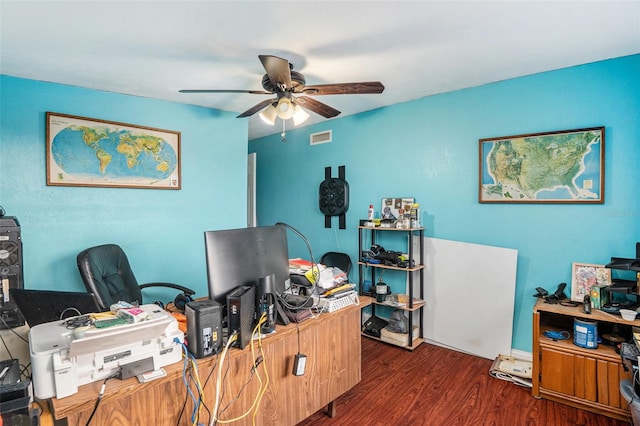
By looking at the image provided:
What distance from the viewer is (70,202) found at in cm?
265

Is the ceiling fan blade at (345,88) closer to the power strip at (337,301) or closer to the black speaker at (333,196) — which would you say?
the power strip at (337,301)

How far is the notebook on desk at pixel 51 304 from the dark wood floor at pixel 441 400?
4.83 feet

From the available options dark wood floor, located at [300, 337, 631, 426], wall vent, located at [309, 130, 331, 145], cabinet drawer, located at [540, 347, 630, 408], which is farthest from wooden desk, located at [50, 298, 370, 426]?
wall vent, located at [309, 130, 331, 145]

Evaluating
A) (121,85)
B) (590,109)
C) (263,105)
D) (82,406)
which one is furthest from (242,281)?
(590,109)

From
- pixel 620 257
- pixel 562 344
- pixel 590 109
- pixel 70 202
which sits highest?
pixel 590 109

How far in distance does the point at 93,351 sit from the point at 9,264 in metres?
1.47

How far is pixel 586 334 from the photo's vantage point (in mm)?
2102

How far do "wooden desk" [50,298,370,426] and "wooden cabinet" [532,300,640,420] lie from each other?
1294 mm

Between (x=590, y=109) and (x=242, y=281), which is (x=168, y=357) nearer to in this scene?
(x=242, y=281)

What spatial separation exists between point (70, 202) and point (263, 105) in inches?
72.5

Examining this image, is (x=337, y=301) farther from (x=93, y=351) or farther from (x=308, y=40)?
(x=308, y=40)

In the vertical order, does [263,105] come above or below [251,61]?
below

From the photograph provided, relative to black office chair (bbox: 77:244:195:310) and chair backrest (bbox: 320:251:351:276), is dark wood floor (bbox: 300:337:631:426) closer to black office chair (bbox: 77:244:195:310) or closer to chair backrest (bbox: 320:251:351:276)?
chair backrest (bbox: 320:251:351:276)

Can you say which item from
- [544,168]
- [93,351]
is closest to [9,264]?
[93,351]
